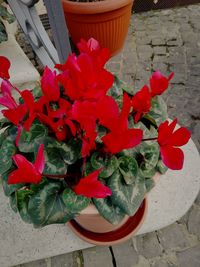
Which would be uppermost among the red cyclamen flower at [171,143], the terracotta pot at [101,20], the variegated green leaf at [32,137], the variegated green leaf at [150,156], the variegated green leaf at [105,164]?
the red cyclamen flower at [171,143]

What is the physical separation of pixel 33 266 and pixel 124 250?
0.42 metres

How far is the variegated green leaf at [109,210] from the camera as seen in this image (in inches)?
46.8

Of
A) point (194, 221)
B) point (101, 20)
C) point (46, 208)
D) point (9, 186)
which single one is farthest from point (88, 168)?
point (101, 20)

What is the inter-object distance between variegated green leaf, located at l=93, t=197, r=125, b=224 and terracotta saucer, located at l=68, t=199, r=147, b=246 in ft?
1.46

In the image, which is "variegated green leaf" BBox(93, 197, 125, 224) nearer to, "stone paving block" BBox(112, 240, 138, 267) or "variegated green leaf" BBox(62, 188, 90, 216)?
"variegated green leaf" BBox(62, 188, 90, 216)

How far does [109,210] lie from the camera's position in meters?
1.19

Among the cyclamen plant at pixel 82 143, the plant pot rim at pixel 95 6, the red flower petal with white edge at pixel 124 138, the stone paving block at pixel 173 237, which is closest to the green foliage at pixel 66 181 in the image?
the cyclamen plant at pixel 82 143

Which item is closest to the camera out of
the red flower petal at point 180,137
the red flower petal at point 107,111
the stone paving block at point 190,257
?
the red flower petal at point 107,111

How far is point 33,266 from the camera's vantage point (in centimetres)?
163

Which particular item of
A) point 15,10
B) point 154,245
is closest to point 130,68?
point 15,10

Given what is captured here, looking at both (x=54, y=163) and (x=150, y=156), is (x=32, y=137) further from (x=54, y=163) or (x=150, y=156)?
(x=150, y=156)

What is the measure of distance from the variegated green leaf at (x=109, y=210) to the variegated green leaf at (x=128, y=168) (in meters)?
0.11

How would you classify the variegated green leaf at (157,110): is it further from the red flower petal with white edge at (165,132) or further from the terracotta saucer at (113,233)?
the terracotta saucer at (113,233)

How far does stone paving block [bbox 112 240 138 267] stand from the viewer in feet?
5.28
